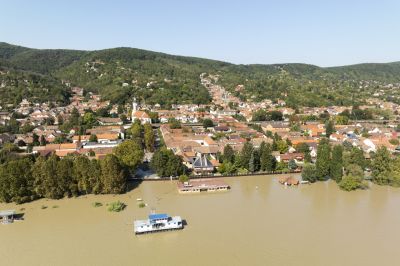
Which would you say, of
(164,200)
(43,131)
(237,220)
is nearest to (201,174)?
(164,200)

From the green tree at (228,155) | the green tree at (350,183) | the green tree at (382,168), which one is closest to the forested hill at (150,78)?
the green tree at (228,155)

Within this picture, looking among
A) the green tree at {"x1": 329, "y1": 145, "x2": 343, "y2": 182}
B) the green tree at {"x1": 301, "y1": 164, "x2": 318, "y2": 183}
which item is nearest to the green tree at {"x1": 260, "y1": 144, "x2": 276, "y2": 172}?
the green tree at {"x1": 301, "y1": 164, "x2": 318, "y2": 183}

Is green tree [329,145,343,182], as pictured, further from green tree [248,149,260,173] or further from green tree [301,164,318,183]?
green tree [248,149,260,173]

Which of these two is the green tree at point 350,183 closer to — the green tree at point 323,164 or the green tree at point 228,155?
the green tree at point 323,164

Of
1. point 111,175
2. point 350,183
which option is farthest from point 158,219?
point 350,183

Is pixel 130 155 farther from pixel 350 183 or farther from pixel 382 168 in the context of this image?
pixel 382 168
